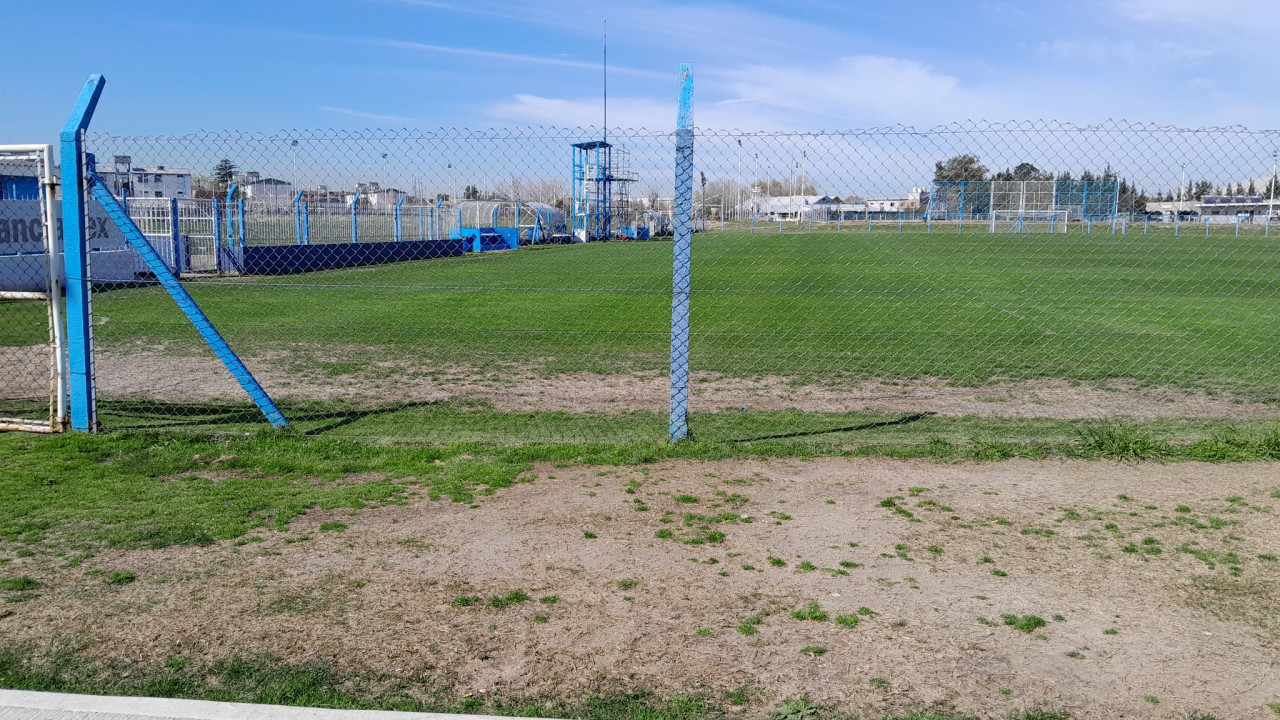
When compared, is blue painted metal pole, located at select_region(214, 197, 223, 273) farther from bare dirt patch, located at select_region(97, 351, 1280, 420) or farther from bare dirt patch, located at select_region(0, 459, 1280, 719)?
bare dirt patch, located at select_region(0, 459, 1280, 719)

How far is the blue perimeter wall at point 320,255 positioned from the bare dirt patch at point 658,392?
16331 millimetres

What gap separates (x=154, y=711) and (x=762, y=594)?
7.98 ft

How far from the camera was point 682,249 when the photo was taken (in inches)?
264

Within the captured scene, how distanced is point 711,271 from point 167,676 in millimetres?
22072

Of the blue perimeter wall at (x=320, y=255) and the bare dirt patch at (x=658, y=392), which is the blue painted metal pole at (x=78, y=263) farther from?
the blue perimeter wall at (x=320, y=255)

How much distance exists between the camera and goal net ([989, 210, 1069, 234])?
35.8 m

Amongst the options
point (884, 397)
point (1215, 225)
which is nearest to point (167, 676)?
point (884, 397)

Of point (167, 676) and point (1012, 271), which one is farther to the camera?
point (1012, 271)

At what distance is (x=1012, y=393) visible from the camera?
9.20m

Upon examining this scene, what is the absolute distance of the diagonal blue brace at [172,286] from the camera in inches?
271

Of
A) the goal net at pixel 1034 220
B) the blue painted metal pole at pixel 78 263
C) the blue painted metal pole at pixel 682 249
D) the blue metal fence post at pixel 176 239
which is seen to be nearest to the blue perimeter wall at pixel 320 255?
the blue metal fence post at pixel 176 239

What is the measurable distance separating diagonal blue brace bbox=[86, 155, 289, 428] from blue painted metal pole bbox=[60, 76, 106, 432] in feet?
0.51

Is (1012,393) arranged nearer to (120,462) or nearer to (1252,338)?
(1252,338)

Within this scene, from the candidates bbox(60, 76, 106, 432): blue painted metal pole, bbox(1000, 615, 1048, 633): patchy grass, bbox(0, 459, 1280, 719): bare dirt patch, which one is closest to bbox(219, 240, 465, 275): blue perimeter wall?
bbox(60, 76, 106, 432): blue painted metal pole
